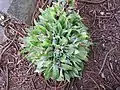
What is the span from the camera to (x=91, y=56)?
310 cm

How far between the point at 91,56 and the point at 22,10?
87cm

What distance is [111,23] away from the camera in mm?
3324

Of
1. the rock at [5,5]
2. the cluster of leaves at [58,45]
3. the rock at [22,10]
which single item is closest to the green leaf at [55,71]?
the cluster of leaves at [58,45]

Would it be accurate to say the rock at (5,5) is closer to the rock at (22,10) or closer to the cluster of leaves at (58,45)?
the rock at (22,10)

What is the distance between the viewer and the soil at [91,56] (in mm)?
2945

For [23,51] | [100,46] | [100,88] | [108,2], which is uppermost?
[108,2]

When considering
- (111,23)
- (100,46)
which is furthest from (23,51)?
(111,23)

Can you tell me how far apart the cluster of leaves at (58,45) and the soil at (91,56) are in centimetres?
23

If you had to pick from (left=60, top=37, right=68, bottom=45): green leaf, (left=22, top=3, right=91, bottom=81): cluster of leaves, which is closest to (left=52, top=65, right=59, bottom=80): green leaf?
(left=22, top=3, right=91, bottom=81): cluster of leaves

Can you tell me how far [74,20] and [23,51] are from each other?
1.94 ft

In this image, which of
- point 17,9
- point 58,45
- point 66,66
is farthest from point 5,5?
point 66,66

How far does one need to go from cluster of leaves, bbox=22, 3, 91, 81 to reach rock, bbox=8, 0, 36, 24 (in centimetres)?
43

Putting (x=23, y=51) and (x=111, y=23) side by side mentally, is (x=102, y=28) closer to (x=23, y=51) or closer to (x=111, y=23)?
(x=111, y=23)

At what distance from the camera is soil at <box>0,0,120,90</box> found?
295cm
